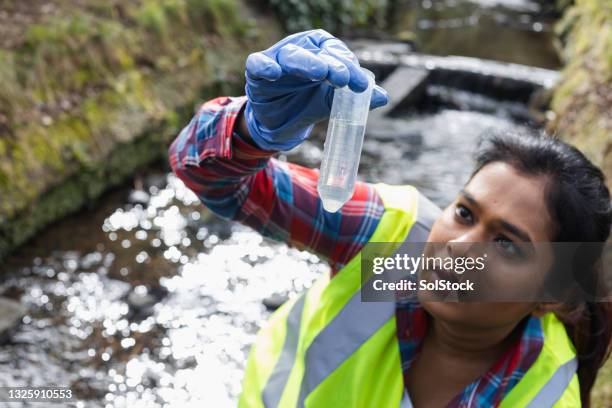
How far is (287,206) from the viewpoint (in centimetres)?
175

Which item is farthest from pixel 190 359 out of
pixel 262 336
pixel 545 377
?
pixel 545 377

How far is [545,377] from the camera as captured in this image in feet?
5.26

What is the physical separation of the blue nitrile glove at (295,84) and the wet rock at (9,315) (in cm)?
268

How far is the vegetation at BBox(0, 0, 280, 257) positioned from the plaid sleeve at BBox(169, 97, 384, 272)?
9.77 ft

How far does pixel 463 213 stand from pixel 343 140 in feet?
1.51

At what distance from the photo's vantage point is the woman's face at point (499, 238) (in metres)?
1.55

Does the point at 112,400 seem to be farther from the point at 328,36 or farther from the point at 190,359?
the point at 328,36

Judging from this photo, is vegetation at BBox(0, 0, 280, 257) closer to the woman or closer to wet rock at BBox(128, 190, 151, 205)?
wet rock at BBox(128, 190, 151, 205)

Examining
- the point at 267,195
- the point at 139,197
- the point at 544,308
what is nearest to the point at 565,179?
the point at 544,308

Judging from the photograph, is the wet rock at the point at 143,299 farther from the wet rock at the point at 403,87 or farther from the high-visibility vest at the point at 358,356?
the wet rock at the point at 403,87

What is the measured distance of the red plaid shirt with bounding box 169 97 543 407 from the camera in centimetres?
160

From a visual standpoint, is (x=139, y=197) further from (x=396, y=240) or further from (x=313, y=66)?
(x=313, y=66)

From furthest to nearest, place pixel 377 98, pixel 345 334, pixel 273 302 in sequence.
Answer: pixel 273 302
pixel 345 334
pixel 377 98

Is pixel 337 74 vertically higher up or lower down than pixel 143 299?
higher up
